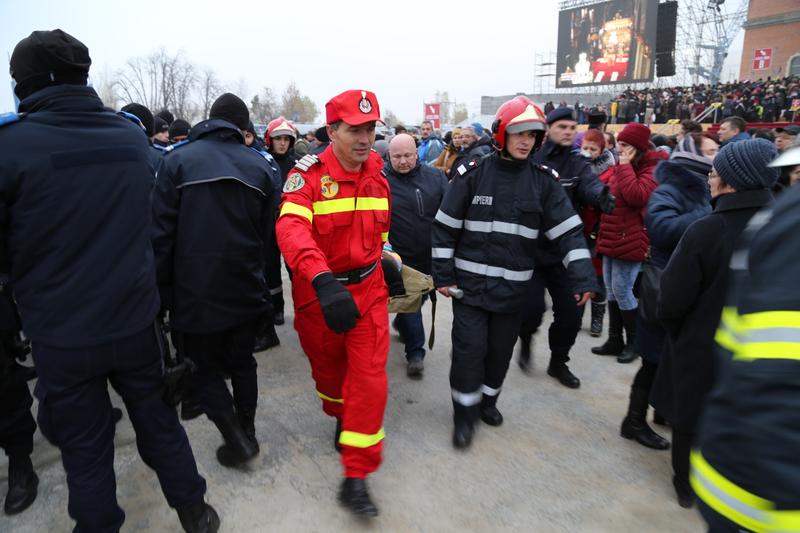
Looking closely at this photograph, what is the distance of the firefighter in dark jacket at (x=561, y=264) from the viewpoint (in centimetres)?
386

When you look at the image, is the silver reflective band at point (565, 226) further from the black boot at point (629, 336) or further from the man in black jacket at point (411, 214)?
the black boot at point (629, 336)

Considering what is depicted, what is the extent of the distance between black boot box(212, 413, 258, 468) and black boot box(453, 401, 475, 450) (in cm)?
123

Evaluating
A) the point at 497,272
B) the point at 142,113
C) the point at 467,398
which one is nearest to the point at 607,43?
the point at 142,113

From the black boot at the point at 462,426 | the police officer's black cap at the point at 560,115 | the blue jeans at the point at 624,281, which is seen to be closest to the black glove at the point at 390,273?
the black boot at the point at 462,426

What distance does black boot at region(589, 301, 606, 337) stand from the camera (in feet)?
16.6

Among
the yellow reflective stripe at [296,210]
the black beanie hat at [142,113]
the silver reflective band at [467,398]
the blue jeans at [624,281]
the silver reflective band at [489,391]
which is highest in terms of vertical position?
the black beanie hat at [142,113]

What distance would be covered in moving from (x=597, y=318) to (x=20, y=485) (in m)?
4.65

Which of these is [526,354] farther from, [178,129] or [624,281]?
[178,129]

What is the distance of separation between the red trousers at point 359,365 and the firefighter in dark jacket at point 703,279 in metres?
1.43

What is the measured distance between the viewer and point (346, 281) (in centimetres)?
272

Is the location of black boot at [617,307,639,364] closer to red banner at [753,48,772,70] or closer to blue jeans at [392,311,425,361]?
blue jeans at [392,311,425,361]

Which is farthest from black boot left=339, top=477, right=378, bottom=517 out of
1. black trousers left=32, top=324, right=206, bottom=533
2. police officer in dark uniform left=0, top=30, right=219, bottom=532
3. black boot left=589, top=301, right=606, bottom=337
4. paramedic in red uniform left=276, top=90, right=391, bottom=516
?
black boot left=589, top=301, right=606, bottom=337

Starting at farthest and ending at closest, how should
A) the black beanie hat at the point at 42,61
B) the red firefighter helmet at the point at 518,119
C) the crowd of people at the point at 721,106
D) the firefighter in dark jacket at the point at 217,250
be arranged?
the crowd of people at the point at 721,106 → the red firefighter helmet at the point at 518,119 → the firefighter in dark jacket at the point at 217,250 → the black beanie hat at the point at 42,61

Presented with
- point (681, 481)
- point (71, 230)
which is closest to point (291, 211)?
point (71, 230)
